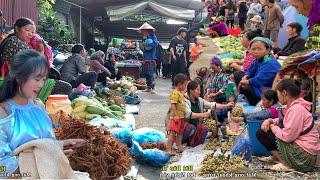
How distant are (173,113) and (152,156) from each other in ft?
3.10

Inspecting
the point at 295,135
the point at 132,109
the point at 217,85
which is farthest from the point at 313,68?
the point at 132,109

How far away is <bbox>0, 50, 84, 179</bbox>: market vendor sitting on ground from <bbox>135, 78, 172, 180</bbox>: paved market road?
2.65m

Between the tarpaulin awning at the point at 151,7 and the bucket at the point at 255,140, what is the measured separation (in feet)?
44.3

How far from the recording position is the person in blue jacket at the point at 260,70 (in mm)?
7676

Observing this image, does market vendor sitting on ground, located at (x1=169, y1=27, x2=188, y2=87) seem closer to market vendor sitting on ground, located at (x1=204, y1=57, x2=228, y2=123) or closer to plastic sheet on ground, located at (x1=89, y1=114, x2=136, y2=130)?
market vendor sitting on ground, located at (x1=204, y1=57, x2=228, y2=123)

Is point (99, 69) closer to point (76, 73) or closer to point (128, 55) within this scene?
point (76, 73)

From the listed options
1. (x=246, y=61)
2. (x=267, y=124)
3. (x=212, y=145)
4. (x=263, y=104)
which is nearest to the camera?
(x=267, y=124)

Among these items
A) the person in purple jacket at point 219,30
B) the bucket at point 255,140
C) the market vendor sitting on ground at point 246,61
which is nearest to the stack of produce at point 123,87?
the market vendor sitting on ground at point 246,61

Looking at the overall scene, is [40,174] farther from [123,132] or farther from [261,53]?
[261,53]

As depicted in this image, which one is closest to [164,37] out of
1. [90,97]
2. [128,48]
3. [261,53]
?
[128,48]

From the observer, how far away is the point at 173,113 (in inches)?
285

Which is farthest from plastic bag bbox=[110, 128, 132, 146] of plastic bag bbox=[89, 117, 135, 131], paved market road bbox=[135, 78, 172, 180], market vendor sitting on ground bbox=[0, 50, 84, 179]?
market vendor sitting on ground bbox=[0, 50, 84, 179]

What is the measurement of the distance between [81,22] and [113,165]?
57.7 feet

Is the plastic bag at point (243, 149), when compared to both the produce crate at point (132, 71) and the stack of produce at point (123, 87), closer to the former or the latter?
the stack of produce at point (123, 87)
